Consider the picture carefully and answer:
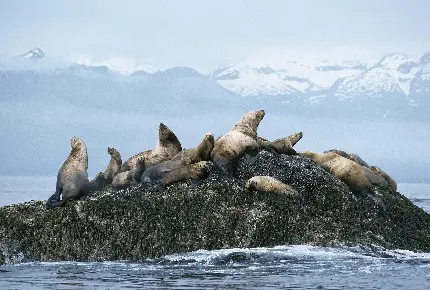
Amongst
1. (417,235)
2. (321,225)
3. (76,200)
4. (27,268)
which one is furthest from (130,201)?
(417,235)

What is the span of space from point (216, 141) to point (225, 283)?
642cm

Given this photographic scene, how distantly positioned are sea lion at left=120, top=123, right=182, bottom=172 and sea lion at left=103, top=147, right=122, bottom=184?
0.22 meters

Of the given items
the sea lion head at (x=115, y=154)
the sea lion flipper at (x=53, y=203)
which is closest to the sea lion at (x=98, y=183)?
the sea lion head at (x=115, y=154)

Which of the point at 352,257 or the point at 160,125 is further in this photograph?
the point at 160,125

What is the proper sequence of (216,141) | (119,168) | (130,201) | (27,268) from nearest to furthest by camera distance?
(27,268), (130,201), (216,141), (119,168)

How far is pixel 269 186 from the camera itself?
66.3ft

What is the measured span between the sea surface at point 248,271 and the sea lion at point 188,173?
2.39 m

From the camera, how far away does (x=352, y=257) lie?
61.6 feet

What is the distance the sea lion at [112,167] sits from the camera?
23498mm

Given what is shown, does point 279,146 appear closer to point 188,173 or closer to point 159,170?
point 188,173

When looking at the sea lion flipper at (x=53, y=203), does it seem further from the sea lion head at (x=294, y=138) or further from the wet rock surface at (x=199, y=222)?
the sea lion head at (x=294, y=138)

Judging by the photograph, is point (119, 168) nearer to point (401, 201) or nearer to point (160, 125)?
point (160, 125)

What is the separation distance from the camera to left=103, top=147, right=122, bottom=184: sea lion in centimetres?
2350

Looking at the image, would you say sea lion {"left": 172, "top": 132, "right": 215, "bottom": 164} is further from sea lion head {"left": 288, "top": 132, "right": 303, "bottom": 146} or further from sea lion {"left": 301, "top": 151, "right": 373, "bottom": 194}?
sea lion head {"left": 288, "top": 132, "right": 303, "bottom": 146}
